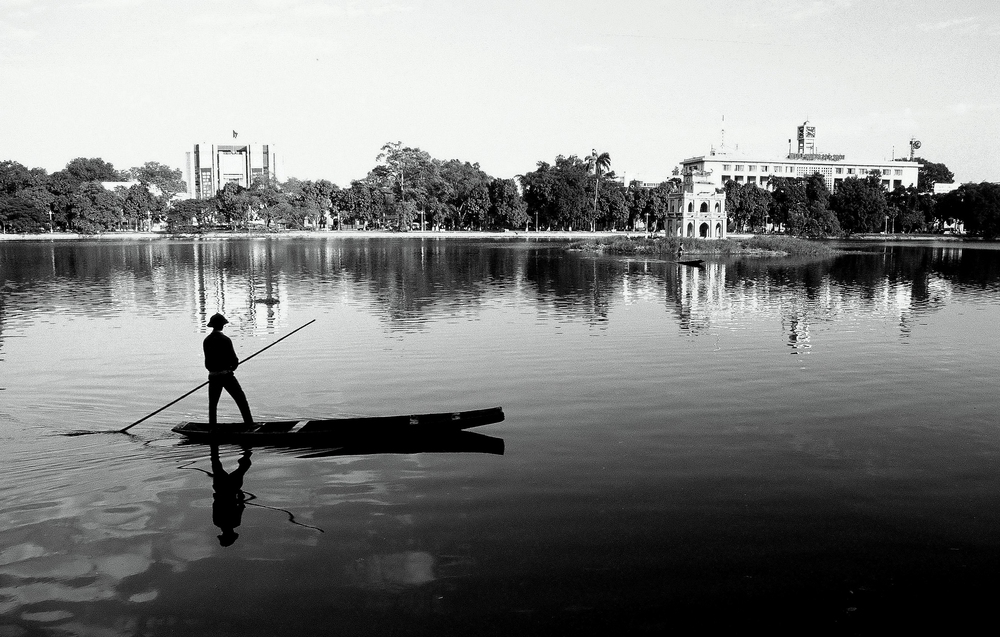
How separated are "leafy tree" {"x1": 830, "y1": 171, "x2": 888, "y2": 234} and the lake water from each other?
4367 inches

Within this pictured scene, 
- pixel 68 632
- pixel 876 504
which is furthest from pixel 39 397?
pixel 876 504

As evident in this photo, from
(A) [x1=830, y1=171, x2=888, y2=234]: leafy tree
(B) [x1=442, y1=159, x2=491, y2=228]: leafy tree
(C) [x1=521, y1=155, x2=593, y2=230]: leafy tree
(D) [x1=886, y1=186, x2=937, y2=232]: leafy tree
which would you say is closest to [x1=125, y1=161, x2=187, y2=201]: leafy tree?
(B) [x1=442, y1=159, x2=491, y2=228]: leafy tree

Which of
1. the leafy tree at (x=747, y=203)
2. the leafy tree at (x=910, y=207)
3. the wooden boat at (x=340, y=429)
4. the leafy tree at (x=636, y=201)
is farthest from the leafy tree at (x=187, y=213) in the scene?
the wooden boat at (x=340, y=429)

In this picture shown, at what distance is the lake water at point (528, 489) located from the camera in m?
8.45

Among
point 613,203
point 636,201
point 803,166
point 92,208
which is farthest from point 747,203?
point 92,208

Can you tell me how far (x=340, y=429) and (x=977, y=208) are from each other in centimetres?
13772

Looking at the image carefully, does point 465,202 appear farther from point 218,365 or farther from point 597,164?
point 218,365

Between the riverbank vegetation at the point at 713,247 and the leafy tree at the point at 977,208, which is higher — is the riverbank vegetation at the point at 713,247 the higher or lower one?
the lower one

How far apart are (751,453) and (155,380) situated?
1409cm

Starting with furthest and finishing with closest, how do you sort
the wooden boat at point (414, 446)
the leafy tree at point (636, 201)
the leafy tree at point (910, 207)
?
the leafy tree at point (910, 207), the leafy tree at point (636, 201), the wooden boat at point (414, 446)

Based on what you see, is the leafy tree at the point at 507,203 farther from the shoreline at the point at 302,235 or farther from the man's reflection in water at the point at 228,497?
the man's reflection in water at the point at 228,497

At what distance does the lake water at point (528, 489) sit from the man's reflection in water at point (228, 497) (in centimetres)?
13

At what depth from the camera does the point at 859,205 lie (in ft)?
420

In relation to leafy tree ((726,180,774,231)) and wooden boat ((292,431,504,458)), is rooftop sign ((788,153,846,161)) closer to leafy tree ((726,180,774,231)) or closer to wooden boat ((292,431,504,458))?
leafy tree ((726,180,774,231))
